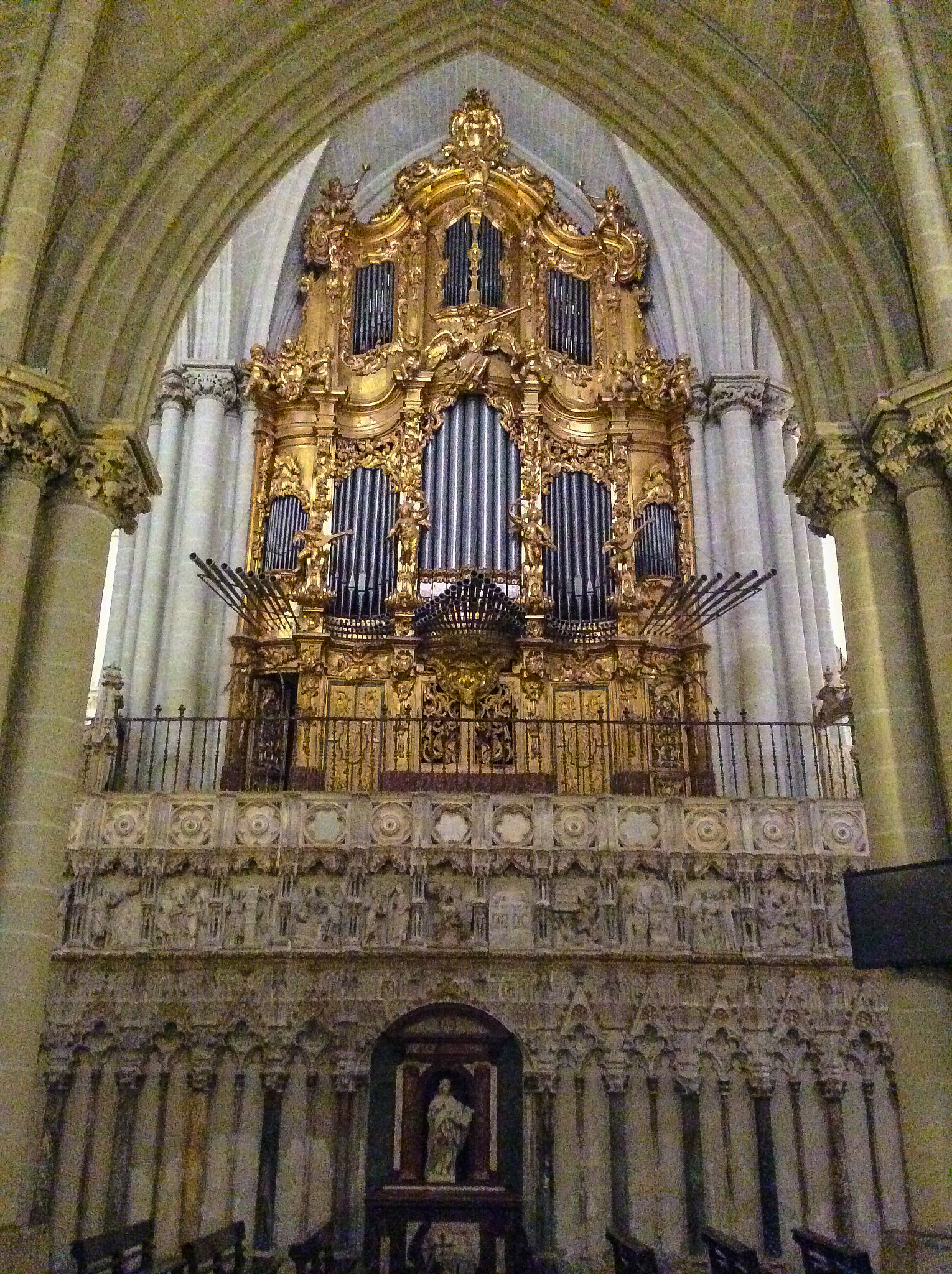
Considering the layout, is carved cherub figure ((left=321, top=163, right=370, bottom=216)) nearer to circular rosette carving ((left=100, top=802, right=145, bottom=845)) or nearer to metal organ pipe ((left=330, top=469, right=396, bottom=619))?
metal organ pipe ((left=330, top=469, right=396, bottom=619))

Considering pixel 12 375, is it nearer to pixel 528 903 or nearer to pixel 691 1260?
pixel 528 903

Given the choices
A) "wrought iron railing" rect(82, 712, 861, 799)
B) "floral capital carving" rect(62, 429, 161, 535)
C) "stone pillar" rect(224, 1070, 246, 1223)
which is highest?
"floral capital carving" rect(62, 429, 161, 535)

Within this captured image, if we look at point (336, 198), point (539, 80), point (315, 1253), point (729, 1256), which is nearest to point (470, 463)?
point (336, 198)

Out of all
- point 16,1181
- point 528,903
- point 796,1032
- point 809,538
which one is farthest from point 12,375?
point 809,538

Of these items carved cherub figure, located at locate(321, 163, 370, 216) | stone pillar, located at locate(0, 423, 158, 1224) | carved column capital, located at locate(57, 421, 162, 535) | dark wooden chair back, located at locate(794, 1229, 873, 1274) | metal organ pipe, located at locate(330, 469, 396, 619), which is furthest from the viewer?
carved cherub figure, located at locate(321, 163, 370, 216)

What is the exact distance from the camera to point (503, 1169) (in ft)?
33.6

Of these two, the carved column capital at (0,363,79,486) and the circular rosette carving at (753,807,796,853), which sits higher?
the carved column capital at (0,363,79,486)

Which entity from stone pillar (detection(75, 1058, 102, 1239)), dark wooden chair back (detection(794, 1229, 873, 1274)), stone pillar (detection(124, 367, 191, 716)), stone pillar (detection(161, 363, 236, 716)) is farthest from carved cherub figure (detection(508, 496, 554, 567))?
dark wooden chair back (detection(794, 1229, 873, 1274))

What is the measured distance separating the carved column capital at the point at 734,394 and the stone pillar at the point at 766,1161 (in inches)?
389

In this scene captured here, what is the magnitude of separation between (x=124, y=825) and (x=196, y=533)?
Result: 18.9 ft

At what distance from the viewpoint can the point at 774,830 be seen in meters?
11.2

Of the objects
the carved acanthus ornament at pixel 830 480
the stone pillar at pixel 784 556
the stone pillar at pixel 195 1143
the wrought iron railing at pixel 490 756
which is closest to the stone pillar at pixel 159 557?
the wrought iron railing at pixel 490 756

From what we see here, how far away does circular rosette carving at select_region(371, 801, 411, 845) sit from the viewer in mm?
11148

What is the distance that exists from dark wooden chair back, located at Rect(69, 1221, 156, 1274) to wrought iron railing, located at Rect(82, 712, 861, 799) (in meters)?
6.01
